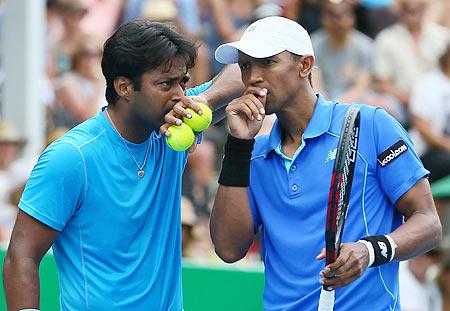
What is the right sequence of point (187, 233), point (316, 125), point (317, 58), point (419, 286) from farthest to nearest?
point (317, 58), point (187, 233), point (419, 286), point (316, 125)

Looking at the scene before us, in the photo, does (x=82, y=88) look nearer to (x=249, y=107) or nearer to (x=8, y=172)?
(x=8, y=172)

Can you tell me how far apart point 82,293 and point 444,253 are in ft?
12.7

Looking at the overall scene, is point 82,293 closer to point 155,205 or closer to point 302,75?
point 155,205

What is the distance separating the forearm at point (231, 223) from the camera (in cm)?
495

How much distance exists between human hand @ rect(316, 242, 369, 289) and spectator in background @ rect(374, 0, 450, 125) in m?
6.22

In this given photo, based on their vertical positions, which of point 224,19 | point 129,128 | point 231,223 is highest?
point 129,128

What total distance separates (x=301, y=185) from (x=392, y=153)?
407 millimetres

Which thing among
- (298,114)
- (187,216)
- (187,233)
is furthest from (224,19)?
(298,114)

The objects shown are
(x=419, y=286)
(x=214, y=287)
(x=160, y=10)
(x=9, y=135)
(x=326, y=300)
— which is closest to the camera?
(x=326, y=300)

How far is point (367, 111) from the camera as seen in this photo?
4887 millimetres

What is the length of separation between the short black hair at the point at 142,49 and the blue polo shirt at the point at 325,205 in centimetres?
61

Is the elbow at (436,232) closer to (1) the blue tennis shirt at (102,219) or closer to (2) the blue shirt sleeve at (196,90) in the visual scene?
(1) the blue tennis shirt at (102,219)

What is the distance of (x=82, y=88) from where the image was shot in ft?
34.9

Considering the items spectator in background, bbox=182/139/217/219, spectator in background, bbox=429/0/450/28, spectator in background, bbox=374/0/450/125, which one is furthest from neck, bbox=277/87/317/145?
spectator in background, bbox=429/0/450/28
